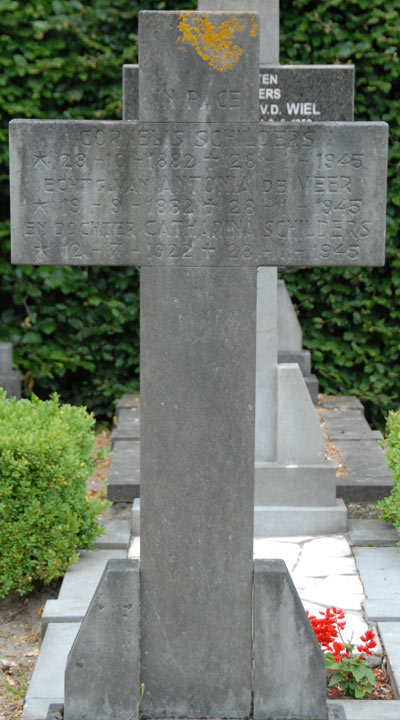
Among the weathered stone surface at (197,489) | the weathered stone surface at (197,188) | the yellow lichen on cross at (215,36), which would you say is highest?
the yellow lichen on cross at (215,36)

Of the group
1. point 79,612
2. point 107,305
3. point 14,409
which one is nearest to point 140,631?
point 79,612

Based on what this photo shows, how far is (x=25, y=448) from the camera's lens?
427 cm

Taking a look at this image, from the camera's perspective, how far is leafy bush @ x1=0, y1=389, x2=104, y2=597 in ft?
14.0

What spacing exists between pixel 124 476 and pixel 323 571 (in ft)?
4.74

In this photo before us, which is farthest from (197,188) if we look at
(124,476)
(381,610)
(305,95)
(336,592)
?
(124,476)

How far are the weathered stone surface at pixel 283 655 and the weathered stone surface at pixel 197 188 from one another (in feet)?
3.19

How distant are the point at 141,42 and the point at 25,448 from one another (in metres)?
2.02

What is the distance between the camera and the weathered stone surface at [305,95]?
17.2 feet

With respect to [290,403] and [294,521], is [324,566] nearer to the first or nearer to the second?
[294,521]

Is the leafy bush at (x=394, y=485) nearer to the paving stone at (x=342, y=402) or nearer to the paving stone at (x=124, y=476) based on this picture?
the paving stone at (x=124, y=476)

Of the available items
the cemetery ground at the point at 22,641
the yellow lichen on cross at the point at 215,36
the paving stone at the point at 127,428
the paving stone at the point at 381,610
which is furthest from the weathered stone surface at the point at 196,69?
Answer: the paving stone at the point at 127,428

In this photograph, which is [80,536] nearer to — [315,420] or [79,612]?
[79,612]

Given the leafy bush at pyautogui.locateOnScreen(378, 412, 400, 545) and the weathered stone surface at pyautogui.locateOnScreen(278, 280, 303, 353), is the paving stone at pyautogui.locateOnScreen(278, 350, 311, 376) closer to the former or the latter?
the weathered stone surface at pyautogui.locateOnScreen(278, 280, 303, 353)

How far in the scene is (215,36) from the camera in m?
2.79
